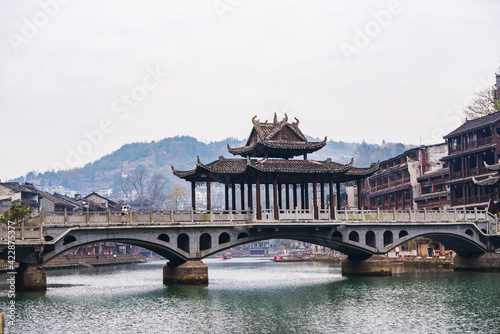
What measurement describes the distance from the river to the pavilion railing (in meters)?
5.90

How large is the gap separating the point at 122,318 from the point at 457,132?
231 feet

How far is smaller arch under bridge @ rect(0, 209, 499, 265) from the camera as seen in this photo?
193 feet

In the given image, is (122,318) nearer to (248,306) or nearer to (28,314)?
(28,314)

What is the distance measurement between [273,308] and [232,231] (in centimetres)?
1815

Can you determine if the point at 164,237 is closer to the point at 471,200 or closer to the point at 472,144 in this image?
the point at 471,200

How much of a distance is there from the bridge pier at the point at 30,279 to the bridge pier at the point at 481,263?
4940 centimetres

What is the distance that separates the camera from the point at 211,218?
216 feet

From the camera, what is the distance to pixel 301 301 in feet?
177

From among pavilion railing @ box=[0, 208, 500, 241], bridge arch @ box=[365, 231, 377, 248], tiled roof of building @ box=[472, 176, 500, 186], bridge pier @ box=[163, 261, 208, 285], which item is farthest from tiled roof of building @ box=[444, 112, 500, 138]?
bridge pier @ box=[163, 261, 208, 285]

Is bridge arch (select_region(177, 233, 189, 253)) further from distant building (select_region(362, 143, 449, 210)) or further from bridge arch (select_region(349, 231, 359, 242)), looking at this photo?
distant building (select_region(362, 143, 449, 210))

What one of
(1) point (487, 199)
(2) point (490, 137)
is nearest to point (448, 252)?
(1) point (487, 199)

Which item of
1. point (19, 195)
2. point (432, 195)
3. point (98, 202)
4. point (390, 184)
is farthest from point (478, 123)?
point (98, 202)

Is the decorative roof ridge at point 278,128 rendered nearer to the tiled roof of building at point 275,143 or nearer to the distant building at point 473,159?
the tiled roof of building at point 275,143

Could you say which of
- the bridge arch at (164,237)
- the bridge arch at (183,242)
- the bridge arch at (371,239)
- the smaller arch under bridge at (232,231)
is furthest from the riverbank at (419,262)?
the bridge arch at (164,237)
